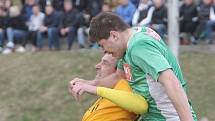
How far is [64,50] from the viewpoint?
53.4 feet

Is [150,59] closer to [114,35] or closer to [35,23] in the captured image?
[114,35]

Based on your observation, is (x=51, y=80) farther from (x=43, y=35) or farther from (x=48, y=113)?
(x=43, y=35)

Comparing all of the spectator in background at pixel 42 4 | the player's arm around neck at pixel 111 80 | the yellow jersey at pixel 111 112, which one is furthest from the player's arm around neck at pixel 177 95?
the spectator in background at pixel 42 4

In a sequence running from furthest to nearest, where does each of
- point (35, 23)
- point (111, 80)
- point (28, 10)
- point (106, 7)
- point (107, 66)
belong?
point (28, 10) < point (35, 23) < point (106, 7) < point (107, 66) < point (111, 80)

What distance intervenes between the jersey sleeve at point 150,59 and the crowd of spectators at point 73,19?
419 inches

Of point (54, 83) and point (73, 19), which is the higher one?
point (73, 19)

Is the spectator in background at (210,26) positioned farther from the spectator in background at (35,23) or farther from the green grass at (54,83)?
the spectator in background at (35,23)

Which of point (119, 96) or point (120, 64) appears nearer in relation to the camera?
point (119, 96)

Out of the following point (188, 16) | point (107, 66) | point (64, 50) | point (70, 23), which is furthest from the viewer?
point (70, 23)

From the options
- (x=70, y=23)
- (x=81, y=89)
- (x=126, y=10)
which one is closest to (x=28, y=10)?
(x=70, y=23)

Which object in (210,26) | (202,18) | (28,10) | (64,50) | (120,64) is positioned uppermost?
(120,64)

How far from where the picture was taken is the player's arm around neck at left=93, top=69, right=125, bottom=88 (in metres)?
5.17

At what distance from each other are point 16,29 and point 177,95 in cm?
1323

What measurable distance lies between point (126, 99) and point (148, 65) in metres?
0.40
